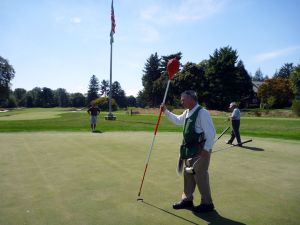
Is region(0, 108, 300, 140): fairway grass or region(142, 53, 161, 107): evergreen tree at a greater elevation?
region(142, 53, 161, 107): evergreen tree

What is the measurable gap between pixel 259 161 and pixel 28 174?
24.7 feet

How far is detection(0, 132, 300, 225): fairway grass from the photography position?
18.2ft

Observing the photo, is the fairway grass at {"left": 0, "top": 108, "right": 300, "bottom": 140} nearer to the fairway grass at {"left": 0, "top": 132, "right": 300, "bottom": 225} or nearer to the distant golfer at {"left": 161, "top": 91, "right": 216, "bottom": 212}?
the fairway grass at {"left": 0, "top": 132, "right": 300, "bottom": 225}

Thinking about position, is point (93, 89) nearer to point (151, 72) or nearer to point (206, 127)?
point (151, 72)

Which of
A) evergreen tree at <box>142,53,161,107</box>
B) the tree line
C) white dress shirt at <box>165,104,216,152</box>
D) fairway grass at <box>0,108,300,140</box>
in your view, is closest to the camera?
white dress shirt at <box>165,104,216,152</box>

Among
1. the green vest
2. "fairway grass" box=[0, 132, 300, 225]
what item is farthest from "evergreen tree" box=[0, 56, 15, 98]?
the green vest

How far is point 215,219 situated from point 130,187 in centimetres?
253

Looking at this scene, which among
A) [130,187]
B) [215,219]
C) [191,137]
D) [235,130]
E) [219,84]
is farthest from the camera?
[219,84]

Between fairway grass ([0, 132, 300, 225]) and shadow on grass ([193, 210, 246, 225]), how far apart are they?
0.05 ft

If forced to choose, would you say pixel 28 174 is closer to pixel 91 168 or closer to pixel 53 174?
pixel 53 174

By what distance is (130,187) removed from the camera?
747cm

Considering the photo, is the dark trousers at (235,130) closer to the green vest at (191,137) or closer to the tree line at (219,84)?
the green vest at (191,137)

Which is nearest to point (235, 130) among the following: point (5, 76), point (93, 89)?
point (5, 76)

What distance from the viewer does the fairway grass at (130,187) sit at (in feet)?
18.2
